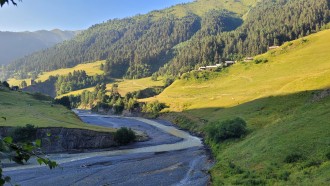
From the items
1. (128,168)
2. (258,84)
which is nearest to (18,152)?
(128,168)

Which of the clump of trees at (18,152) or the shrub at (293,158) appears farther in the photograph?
the shrub at (293,158)

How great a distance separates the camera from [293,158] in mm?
42750

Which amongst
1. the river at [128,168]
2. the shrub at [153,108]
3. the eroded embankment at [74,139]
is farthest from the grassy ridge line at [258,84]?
the river at [128,168]

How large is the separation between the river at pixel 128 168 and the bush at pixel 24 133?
10443mm

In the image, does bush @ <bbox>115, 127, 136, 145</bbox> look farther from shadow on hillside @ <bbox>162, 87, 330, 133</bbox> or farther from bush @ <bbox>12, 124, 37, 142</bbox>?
shadow on hillside @ <bbox>162, 87, 330, 133</bbox>

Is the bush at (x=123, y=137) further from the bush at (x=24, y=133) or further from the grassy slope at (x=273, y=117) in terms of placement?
the grassy slope at (x=273, y=117)

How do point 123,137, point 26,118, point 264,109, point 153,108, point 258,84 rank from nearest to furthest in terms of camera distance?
point 123,137
point 26,118
point 264,109
point 258,84
point 153,108

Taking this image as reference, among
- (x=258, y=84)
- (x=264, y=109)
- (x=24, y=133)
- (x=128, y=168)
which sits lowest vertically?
(x=128, y=168)

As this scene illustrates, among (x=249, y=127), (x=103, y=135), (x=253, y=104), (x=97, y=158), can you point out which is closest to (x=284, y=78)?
(x=253, y=104)

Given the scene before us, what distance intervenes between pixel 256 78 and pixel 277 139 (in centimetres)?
13131

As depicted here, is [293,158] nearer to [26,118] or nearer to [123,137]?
[123,137]

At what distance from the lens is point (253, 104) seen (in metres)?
115

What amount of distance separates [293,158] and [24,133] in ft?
205

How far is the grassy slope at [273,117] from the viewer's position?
132 feet
